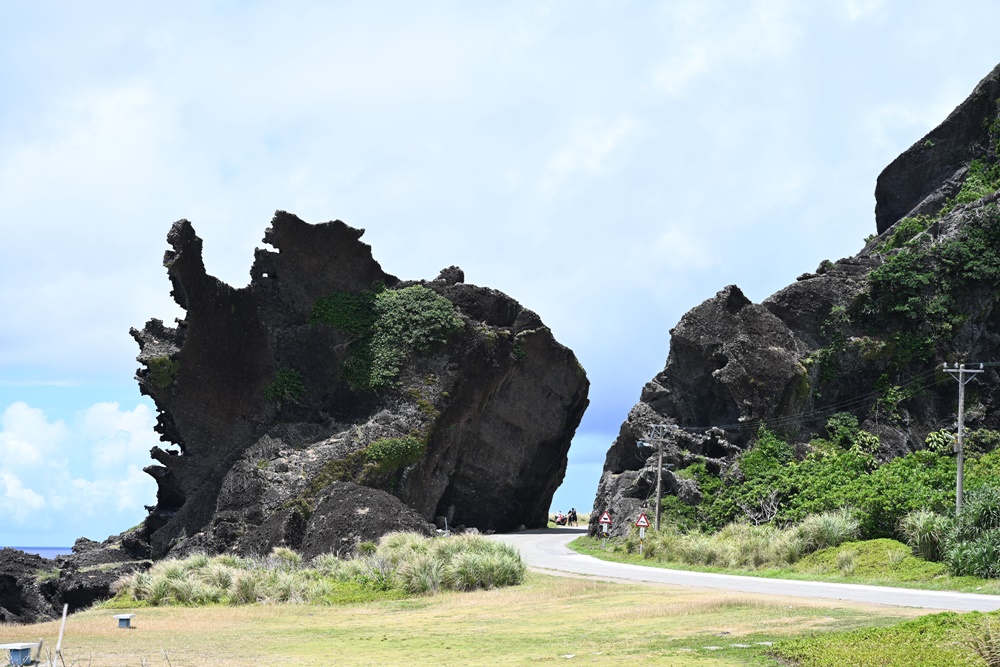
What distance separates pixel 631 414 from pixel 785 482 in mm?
15533

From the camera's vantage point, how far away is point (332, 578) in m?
31.9

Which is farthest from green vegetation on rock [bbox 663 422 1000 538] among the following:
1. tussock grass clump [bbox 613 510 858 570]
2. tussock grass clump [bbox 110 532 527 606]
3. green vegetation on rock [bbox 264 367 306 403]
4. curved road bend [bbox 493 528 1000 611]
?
green vegetation on rock [bbox 264 367 306 403]

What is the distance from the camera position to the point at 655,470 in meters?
51.6

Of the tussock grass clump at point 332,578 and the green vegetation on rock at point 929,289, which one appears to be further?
the green vegetation on rock at point 929,289

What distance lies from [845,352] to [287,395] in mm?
29530

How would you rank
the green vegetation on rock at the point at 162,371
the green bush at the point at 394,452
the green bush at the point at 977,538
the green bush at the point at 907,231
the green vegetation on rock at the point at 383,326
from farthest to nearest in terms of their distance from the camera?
the green bush at the point at 907,231 < the green vegetation on rock at the point at 383,326 < the green vegetation on rock at the point at 162,371 < the green bush at the point at 394,452 < the green bush at the point at 977,538

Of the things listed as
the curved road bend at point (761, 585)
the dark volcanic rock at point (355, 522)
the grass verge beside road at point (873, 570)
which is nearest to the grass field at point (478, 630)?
the curved road bend at point (761, 585)

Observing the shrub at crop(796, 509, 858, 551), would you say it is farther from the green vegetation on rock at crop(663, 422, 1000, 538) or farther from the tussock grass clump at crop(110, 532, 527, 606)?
the tussock grass clump at crop(110, 532, 527, 606)

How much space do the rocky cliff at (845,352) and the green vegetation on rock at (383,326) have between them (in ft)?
43.6

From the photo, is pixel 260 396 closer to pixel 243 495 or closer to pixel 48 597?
pixel 243 495

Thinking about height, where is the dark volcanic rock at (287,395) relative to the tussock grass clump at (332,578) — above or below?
above

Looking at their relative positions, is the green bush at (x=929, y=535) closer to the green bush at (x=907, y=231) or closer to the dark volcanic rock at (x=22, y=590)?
the dark volcanic rock at (x=22, y=590)

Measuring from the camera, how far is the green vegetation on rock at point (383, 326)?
173 feet

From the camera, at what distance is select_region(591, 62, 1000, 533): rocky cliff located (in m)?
52.7
